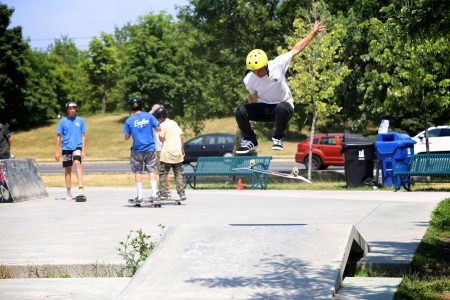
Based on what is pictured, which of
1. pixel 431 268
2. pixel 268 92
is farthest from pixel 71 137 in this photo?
pixel 431 268

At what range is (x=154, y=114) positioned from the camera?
1554 cm

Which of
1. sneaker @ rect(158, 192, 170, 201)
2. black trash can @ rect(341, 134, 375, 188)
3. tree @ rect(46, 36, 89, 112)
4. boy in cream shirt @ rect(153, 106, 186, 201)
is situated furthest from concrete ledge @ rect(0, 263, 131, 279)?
tree @ rect(46, 36, 89, 112)

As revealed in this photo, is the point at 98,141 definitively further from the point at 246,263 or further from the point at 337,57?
the point at 246,263

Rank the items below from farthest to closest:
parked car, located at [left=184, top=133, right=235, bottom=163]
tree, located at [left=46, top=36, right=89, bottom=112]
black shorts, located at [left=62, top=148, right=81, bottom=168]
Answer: tree, located at [left=46, top=36, right=89, bottom=112]
parked car, located at [left=184, top=133, right=235, bottom=163]
black shorts, located at [left=62, top=148, right=81, bottom=168]

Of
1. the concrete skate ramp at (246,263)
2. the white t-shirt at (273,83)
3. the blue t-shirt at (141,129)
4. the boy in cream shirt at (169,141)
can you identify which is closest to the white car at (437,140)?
the boy in cream shirt at (169,141)

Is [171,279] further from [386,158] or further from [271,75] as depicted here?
[386,158]

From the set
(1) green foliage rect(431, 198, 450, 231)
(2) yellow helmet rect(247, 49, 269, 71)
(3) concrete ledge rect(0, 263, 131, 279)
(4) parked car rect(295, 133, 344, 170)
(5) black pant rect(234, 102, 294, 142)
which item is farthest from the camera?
(4) parked car rect(295, 133, 344, 170)

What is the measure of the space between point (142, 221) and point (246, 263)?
515cm

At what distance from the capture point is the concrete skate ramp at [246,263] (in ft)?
21.3

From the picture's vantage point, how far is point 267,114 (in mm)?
9664

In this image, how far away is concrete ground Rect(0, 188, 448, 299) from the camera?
8117mm

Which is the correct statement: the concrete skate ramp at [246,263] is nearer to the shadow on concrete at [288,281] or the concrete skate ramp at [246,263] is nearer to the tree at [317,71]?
the shadow on concrete at [288,281]

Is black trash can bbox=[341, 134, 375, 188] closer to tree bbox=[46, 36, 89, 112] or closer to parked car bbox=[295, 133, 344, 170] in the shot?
parked car bbox=[295, 133, 344, 170]

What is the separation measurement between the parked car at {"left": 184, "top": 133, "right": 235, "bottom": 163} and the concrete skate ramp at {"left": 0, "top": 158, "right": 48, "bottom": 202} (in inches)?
700
